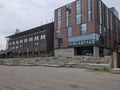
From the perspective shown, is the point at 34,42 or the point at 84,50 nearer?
the point at 84,50

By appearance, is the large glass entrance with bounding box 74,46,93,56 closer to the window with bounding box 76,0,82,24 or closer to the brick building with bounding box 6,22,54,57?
the window with bounding box 76,0,82,24

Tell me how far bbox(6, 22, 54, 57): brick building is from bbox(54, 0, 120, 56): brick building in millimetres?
9522

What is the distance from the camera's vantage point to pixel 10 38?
108 metres

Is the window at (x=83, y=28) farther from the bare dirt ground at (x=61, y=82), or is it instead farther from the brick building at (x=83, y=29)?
the bare dirt ground at (x=61, y=82)

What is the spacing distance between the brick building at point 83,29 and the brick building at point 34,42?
31.2ft

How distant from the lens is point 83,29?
60.0 meters

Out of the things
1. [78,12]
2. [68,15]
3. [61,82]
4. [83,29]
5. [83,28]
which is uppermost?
[78,12]

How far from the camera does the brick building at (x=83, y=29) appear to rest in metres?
57.9

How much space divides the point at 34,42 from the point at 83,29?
1265 inches

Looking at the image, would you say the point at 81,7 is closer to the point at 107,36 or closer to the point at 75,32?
the point at 75,32

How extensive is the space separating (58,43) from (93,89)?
193 ft

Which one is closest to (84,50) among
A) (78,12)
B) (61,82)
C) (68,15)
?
(78,12)

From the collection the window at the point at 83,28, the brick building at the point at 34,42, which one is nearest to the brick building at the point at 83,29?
the window at the point at 83,28

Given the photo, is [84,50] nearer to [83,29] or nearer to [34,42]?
[83,29]
